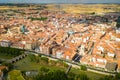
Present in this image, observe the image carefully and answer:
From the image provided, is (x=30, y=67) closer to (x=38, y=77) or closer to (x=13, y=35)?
(x=38, y=77)

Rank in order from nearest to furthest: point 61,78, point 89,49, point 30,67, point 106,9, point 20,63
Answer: point 61,78 → point 30,67 → point 20,63 → point 89,49 → point 106,9

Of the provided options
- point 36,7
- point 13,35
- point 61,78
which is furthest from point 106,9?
point 61,78

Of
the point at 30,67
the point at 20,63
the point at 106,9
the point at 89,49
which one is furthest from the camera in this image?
the point at 106,9

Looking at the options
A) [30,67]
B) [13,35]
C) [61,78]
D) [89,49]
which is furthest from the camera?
[13,35]

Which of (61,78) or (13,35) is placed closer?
(61,78)

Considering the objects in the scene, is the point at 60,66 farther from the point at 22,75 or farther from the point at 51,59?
the point at 22,75

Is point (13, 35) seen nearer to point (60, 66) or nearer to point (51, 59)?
point (51, 59)

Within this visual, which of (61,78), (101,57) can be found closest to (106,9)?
(101,57)

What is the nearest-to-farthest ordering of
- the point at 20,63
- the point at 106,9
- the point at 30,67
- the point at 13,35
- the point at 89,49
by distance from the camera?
the point at 30,67 < the point at 20,63 < the point at 89,49 < the point at 13,35 < the point at 106,9

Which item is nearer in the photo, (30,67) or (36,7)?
(30,67)
